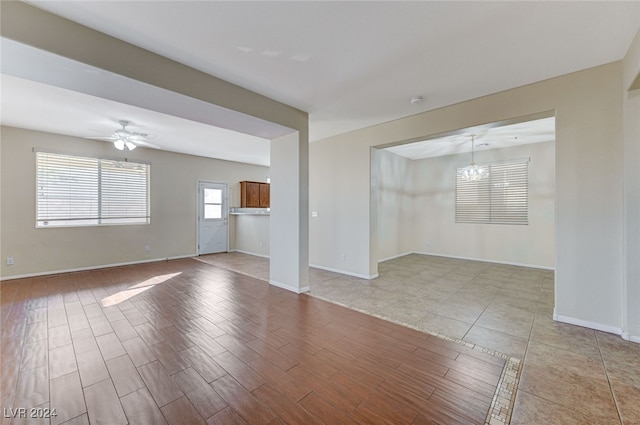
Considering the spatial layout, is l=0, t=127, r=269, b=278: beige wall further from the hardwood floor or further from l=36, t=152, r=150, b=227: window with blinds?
the hardwood floor

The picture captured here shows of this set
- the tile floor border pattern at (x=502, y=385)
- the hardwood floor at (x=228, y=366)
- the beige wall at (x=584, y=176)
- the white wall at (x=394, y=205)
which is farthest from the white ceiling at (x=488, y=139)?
the hardwood floor at (x=228, y=366)

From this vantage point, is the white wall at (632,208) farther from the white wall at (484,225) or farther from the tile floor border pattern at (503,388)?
the white wall at (484,225)

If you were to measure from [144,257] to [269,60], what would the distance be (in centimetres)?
583

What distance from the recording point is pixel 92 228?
5438 mm

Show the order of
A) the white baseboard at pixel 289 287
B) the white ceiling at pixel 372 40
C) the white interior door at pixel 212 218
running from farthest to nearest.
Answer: the white interior door at pixel 212 218 → the white baseboard at pixel 289 287 → the white ceiling at pixel 372 40

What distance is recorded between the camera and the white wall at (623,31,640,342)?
2.42m

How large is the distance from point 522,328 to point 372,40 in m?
3.32

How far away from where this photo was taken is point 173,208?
6656mm

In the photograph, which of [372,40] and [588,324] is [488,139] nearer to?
[588,324]

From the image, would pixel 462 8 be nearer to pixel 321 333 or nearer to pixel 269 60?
pixel 269 60

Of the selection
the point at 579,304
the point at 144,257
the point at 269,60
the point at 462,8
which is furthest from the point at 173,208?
the point at 579,304

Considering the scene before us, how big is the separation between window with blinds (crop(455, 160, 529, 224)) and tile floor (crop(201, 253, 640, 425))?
4.31ft

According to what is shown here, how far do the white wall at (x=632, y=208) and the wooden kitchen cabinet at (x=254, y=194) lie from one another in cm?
705

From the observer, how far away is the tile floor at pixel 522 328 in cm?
169
